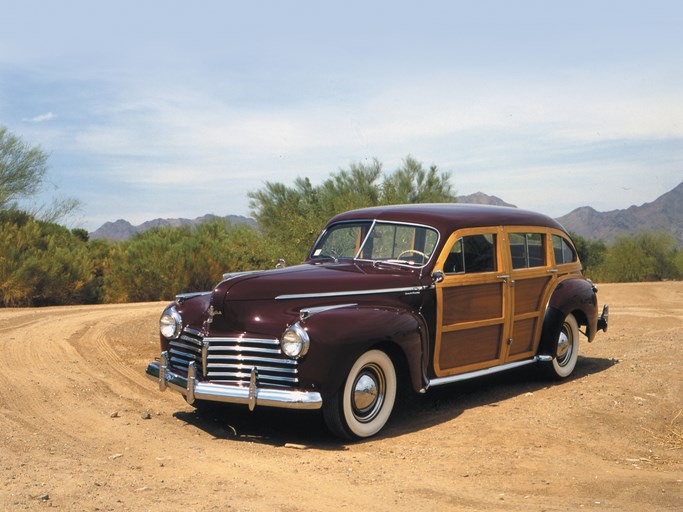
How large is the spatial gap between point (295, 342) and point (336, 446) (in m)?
0.95

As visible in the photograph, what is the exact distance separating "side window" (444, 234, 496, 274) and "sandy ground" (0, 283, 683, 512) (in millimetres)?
1364

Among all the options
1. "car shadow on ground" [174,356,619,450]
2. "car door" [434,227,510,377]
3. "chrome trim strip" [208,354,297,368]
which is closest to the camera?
"chrome trim strip" [208,354,297,368]

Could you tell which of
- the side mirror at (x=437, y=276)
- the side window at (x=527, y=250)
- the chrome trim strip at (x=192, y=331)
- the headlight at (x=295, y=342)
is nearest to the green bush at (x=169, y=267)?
the side window at (x=527, y=250)

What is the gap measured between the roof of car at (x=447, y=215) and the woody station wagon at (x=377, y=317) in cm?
2

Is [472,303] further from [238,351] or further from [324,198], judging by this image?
[324,198]

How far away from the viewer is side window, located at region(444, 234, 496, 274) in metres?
7.70

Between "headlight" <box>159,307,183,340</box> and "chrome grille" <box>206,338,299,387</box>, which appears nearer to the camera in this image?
"chrome grille" <box>206,338,299,387</box>

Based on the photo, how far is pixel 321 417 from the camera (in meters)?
7.49

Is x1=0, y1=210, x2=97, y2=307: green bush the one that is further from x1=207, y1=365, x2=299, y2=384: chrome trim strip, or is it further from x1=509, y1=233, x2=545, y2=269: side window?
x1=509, y1=233, x2=545, y2=269: side window

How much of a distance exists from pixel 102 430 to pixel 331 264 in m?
2.54

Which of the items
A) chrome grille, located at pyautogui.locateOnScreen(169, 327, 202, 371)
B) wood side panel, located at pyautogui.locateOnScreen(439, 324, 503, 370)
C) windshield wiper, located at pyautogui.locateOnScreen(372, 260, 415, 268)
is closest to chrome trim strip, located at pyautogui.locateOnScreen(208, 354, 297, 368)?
chrome grille, located at pyautogui.locateOnScreen(169, 327, 202, 371)

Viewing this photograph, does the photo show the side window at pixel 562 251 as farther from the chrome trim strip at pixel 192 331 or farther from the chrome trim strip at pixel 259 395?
the chrome trim strip at pixel 192 331

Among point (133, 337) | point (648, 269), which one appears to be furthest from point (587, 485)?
point (648, 269)

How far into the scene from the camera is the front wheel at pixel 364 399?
6.36 metres
